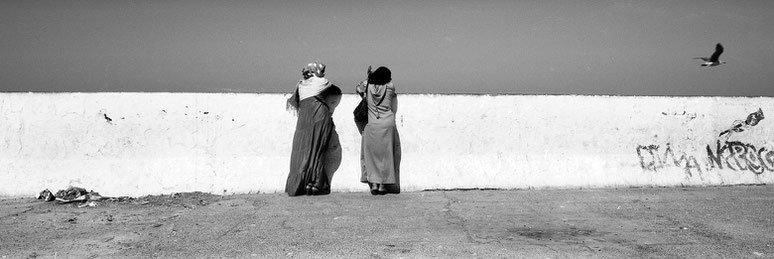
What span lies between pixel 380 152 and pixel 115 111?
3.14m

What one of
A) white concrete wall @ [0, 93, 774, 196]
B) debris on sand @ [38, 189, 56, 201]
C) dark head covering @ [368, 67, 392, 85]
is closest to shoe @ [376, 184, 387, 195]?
white concrete wall @ [0, 93, 774, 196]

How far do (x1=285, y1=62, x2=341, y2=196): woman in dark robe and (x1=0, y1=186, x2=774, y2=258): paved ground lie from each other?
339mm

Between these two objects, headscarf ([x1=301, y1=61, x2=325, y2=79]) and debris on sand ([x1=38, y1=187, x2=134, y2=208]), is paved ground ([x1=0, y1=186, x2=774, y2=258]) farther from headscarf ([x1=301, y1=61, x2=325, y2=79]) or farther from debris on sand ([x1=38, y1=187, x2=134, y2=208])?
headscarf ([x1=301, y1=61, x2=325, y2=79])

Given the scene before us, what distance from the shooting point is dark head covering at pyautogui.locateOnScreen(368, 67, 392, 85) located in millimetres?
7992

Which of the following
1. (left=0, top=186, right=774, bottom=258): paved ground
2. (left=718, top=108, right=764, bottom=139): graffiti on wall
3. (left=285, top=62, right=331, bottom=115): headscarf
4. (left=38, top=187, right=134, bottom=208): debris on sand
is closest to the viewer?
(left=0, top=186, right=774, bottom=258): paved ground

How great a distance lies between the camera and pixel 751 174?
8461 mm

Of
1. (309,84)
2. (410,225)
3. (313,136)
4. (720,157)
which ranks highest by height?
(309,84)

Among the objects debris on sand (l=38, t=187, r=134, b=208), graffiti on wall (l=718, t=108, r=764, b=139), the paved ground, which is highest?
graffiti on wall (l=718, t=108, r=764, b=139)

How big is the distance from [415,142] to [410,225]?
2.41 metres

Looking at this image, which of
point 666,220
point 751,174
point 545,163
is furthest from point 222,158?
point 751,174

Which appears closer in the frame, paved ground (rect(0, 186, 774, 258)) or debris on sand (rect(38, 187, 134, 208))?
paved ground (rect(0, 186, 774, 258))

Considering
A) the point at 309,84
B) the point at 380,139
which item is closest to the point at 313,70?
the point at 309,84

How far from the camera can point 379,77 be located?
7992mm

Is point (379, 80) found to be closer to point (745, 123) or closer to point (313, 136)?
point (313, 136)
